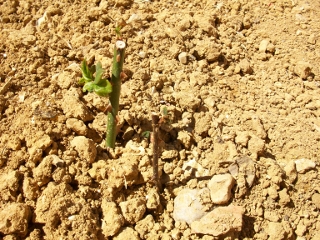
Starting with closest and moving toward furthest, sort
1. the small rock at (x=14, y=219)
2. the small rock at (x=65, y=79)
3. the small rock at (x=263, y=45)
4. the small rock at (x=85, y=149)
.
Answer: the small rock at (x=14, y=219)
the small rock at (x=85, y=149)
the small rock at (x=65, y=79)
the small rock at (x=263, y=45)

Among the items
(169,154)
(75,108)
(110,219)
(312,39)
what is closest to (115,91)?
(75,108)

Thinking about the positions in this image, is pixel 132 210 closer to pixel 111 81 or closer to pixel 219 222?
pixel 219 222

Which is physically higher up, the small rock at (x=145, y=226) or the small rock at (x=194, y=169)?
the small rock at (x=194, y=169)

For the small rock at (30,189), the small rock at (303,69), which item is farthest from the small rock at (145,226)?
the small rock at (303,69)

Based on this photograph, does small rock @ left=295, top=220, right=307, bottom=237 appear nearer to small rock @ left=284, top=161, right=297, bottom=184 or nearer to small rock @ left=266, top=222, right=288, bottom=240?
small rock @ left=266, top=222, right=288, bottom=240

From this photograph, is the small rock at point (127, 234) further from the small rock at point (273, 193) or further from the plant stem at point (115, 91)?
the small rock at point (273, 193)

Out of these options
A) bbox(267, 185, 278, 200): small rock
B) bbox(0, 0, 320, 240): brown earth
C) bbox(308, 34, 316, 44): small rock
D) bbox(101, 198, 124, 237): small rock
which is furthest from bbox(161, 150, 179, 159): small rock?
bbox(308, 34, 316, 44): small rock
